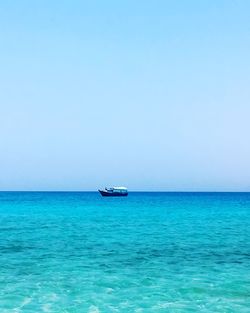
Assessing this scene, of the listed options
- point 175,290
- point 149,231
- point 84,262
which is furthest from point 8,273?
point 149,231

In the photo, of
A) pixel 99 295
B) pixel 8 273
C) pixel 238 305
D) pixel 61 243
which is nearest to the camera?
pixel 238 305

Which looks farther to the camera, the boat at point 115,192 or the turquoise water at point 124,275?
the boat at point 115,192

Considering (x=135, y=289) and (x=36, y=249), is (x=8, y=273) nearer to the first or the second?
(x=135, y=289)

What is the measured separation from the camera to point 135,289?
1500cm

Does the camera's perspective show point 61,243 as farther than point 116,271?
Yes

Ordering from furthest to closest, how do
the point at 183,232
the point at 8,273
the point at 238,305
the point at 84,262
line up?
1. the point at 183,232
2. the point at 84,262
3. the point at 8,273
4. the point at 238,305

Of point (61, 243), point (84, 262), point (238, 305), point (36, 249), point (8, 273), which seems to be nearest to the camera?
point (238, 305)

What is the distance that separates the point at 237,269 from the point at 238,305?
5518 millimetres

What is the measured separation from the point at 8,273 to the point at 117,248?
848 cm

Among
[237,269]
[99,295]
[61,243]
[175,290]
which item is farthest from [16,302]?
[61,243]

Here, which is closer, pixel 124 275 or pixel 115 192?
pixel 124 275

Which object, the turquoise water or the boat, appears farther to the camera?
the boat

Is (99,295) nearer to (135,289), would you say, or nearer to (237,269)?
(135,289)

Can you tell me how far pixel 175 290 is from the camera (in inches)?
585
